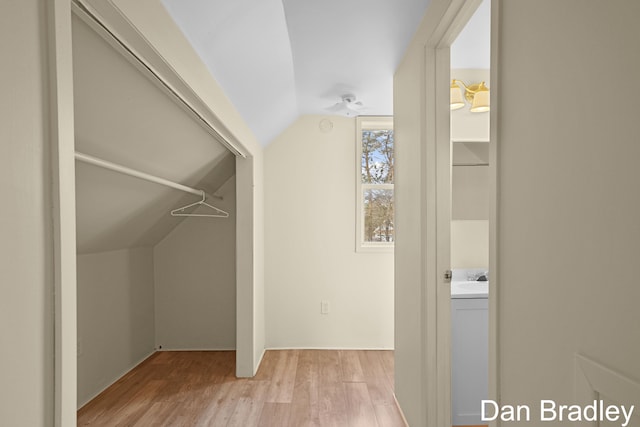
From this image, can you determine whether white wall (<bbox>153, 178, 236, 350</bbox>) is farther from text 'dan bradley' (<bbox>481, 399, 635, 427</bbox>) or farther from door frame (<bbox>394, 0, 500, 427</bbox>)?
text 'dan bradley' (<bbox>481, 399, 635, 427</bbox>)

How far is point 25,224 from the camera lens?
0.67 metres

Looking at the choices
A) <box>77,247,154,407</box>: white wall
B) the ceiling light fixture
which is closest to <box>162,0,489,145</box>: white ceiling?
the ceiling light fixture

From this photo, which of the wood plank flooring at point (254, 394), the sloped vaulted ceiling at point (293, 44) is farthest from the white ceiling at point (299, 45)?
the wood plank flooring at point (254, 394)

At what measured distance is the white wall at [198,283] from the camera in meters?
3.70

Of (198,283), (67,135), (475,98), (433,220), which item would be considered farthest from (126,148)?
(475,98)

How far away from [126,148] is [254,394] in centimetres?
191

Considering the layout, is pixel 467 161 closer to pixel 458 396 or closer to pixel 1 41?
pixel 458 396

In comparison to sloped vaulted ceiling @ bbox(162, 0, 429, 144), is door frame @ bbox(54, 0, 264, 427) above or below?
below

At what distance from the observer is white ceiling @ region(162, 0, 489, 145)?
1.56m

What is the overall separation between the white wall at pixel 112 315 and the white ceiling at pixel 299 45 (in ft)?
5.09

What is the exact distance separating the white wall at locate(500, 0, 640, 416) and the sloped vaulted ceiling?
3.29 feet

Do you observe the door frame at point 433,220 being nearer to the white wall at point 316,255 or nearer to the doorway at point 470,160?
the doorway at point 470,160

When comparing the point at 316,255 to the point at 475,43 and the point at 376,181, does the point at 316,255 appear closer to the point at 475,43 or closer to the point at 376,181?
the point at 376,181

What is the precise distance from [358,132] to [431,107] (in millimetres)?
1894
